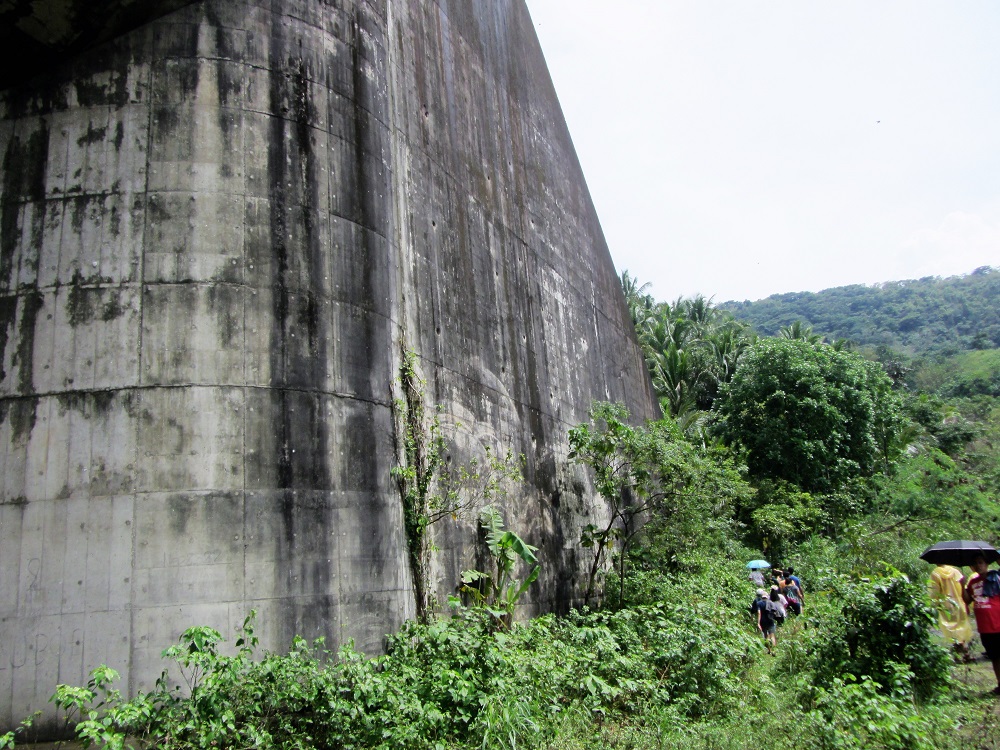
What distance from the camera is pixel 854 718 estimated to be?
5.84 meters

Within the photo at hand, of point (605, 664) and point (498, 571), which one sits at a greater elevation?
point (498, 571)

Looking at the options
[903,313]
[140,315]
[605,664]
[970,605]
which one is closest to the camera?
[140,315]

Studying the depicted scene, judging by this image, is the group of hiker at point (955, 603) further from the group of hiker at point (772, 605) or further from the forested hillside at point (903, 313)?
the forested hillside at point (903, 313)

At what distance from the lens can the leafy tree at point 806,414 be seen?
22.5 m

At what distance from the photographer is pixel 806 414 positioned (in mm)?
22812

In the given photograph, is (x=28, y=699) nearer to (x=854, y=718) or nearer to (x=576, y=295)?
(x=854, y=718)

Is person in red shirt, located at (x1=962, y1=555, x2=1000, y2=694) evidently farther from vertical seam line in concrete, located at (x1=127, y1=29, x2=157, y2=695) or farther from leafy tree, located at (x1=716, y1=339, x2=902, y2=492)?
leafy tree, located at (x1=716, y1=339, x2=902, y2=492)

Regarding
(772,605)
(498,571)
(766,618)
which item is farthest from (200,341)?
(772,605)

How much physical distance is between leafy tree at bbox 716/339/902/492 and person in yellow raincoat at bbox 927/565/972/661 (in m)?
13.1

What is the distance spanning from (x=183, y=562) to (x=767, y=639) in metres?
7.95

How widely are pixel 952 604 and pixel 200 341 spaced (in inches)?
318

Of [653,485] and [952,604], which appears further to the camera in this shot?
[653,485]

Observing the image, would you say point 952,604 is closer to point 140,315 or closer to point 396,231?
point 396,231

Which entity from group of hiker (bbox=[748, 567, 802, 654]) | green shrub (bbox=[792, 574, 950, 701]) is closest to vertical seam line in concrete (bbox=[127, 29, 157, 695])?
green shrub (bbox=[792, 574, 950, 701])
